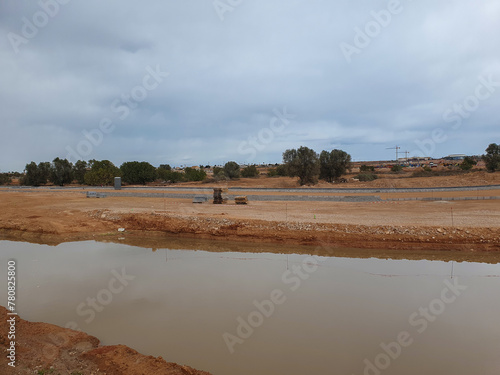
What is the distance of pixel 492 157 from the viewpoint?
194ft

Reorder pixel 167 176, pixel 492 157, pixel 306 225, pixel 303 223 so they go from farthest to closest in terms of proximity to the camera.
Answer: pixel 167 176 < pixel 492 157 < pixel 303 223 < pixel 306 225

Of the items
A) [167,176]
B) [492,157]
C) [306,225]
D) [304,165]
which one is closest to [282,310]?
[306,225]

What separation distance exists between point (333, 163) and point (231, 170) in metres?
26.0

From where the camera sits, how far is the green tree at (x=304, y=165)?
53156mm

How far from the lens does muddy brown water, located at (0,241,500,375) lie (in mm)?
6578

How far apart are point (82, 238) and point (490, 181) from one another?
53.5 meters

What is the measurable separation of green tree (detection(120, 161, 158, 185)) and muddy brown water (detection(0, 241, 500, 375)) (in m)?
55.4

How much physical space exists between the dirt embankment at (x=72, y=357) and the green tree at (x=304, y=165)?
48344 mm

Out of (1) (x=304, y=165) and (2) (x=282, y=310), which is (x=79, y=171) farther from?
(2) (x=282, y=310)

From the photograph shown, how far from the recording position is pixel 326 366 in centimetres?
627

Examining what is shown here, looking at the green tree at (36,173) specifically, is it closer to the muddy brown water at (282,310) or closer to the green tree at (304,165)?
the green tree at (304,165)

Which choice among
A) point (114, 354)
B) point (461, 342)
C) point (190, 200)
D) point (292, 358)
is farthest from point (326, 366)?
point (190, 200)

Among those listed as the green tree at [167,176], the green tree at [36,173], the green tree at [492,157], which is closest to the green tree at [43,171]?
the green tree at [36,173]

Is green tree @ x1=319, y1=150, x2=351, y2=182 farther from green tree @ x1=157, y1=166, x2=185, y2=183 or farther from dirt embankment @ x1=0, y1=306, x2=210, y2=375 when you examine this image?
dirt embankment @ x1=0, y1=306, x2=210, y2=375
